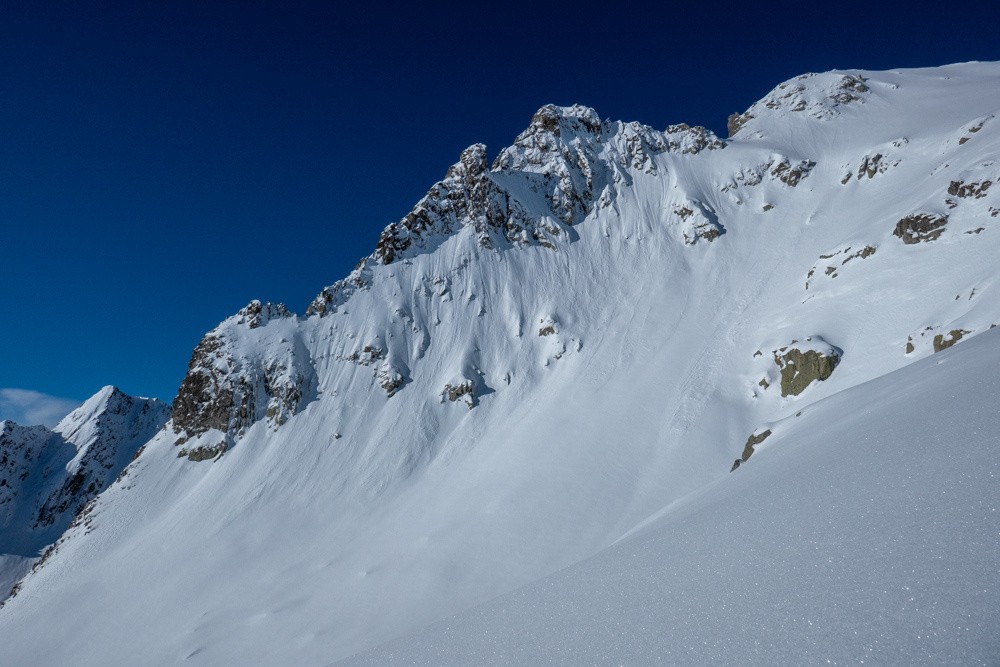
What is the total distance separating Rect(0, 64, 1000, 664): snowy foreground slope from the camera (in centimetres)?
485

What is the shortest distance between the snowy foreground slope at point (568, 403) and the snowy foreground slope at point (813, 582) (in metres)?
0.03

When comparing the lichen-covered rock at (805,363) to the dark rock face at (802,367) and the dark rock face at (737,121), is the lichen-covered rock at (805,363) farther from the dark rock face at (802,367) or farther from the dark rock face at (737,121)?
the dark rock face at (737,121)

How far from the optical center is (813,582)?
250cm

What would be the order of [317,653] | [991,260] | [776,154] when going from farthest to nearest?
[776,154], [991,260], [317,653]

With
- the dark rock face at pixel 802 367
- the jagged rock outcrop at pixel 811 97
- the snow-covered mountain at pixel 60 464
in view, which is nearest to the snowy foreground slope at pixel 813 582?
the dark rock face at pixel 802 367

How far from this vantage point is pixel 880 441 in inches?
182

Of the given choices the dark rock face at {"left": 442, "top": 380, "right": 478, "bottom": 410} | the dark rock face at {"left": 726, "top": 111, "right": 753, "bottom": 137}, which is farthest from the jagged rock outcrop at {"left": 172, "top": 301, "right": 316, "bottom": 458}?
the dark rock face at {"left": 726, "top": 111, "right": 753, "bottom": 137}

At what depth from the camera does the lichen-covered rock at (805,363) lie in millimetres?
28344

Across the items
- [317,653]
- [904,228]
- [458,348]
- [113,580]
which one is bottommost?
[317,653]

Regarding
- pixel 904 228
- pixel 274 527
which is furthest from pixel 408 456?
pixel 904 228

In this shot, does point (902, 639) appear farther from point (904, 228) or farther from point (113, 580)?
point (113, 580)

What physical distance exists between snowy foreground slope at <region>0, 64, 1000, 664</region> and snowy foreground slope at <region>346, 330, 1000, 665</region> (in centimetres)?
3

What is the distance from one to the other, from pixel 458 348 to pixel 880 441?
45839 millimetres

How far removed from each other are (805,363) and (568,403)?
1757 cm
